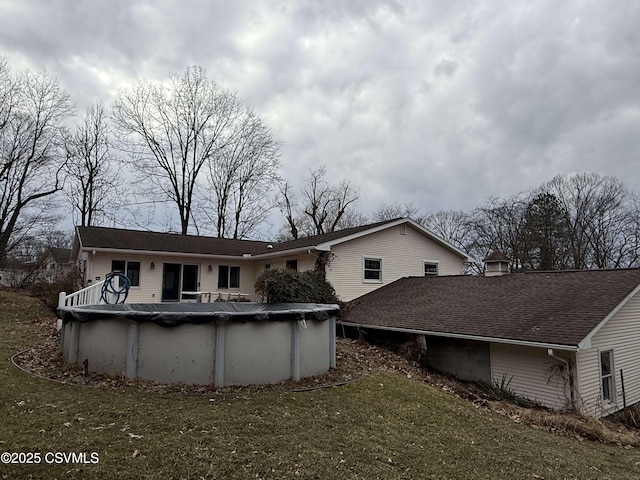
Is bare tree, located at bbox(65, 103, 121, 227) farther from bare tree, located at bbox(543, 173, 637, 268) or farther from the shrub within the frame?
bare tree, located at bbox(543, 173, 637, 268)

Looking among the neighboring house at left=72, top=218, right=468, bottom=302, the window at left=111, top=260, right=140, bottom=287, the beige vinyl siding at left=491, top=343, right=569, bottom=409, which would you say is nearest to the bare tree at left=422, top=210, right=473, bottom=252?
the neighboring house at left=72, top=218, right=468, bottom=302

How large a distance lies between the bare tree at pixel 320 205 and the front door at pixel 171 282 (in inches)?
708

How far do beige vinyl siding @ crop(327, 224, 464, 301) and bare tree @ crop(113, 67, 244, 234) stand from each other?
52.7ft

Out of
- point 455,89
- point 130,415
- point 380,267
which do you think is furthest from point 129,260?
point 455,89

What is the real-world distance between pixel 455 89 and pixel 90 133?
75.1 feet

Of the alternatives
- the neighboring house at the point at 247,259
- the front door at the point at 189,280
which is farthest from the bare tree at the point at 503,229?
the front door at the point at 189,280

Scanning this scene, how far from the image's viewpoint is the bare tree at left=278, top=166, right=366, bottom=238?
3575 cm

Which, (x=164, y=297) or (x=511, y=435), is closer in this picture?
(x=511, y=435)

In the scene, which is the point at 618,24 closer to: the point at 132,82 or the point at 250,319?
the point at 250,319

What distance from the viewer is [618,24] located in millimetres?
11836

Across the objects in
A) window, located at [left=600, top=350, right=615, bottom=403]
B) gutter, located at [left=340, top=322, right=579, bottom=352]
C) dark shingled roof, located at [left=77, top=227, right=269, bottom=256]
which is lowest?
window, located at [left=600, top=350, right=615, bottom=403]

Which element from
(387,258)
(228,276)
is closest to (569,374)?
(387,258)

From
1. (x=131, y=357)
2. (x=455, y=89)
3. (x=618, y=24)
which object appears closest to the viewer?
(x=131, y=357)

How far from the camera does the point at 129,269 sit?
17000 mm
